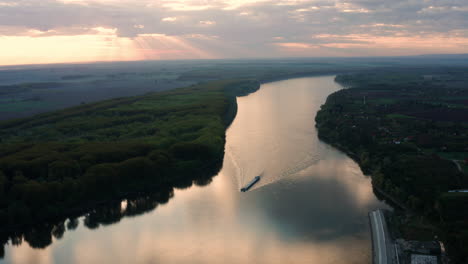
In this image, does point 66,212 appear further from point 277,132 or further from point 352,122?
point 352,122

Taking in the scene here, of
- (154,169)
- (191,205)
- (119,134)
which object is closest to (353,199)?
(191,205)

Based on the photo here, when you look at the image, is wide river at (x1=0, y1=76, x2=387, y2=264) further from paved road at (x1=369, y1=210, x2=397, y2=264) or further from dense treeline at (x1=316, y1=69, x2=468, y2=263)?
dense treeline at (x1=316, y1=69, x2=468, y2=263)

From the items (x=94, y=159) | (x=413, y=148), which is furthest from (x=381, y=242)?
(x=94, y=159)

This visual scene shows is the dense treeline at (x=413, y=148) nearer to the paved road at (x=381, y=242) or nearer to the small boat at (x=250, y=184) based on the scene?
the paved road at (x=381, y=242)

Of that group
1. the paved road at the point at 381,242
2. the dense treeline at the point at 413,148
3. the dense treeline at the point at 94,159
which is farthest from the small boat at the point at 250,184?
the paved road at the point at 381,242

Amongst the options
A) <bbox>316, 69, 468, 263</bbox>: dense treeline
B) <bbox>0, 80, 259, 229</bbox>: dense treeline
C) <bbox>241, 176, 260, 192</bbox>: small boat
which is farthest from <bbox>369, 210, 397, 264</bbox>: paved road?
<bbox>0, 80, 259, 229</bbox>: dense treeline

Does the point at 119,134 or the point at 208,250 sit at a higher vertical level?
the point at 119,134
